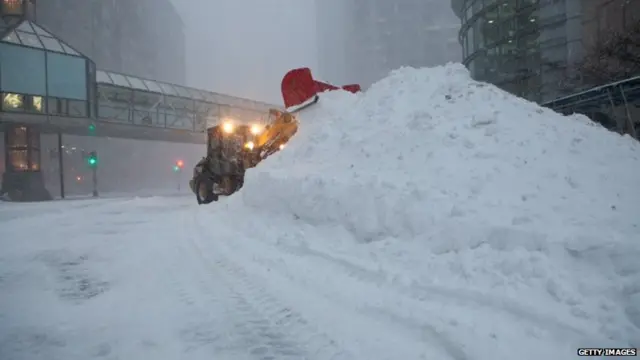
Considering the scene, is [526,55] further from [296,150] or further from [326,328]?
[326,328]

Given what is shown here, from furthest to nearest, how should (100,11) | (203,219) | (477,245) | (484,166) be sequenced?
(100,11) < (203,219) < (484,166) < (477,245)

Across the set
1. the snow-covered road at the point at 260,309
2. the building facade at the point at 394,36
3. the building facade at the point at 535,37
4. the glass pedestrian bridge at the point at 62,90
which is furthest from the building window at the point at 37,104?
the building facade at the point at 394,36

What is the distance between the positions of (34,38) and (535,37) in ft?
115

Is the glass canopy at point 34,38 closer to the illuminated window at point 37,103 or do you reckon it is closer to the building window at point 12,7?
the building window at point 12,7

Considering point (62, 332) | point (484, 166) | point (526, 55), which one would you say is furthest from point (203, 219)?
point (526, 55)

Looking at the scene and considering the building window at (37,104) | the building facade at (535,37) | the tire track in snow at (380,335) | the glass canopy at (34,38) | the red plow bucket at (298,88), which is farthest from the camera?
the building window at (37,104)

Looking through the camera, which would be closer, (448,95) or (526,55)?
(448,95)

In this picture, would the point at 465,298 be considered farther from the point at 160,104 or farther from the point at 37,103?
the point at 160,104

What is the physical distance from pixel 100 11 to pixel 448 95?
66070 millimetres

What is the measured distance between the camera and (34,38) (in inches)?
981

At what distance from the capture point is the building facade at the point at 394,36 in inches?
3263

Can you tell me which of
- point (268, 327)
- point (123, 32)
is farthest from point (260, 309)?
point (123, 32)

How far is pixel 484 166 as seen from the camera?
224 inches

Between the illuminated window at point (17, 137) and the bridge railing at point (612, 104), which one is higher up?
the illuminated window at point (17, 137)
